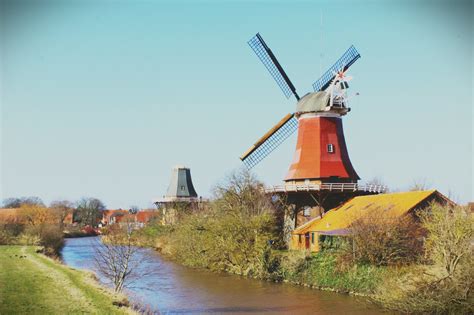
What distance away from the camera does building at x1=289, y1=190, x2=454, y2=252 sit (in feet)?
69.8

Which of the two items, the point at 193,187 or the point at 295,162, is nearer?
the point at 295,162

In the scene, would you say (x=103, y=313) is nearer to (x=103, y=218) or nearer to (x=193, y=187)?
(x=193, y=187)

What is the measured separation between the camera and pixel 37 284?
16.3 metres

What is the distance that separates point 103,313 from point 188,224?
18903 millimetres

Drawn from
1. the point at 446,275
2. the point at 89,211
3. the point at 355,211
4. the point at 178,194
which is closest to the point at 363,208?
the point at 355,211

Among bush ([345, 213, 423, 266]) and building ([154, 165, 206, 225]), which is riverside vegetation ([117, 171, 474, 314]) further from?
building ([154, 165, 206, 225])

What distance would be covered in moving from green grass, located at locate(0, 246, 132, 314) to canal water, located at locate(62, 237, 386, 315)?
2064mm

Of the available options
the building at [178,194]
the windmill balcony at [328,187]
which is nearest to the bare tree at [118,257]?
the windmill balcony at [328,187]

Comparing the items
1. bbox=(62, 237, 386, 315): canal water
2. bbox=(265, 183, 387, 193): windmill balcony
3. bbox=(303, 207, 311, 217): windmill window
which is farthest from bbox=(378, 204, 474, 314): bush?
bbox=(303, 207, 311, 217): windmill window

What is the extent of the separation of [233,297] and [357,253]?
5224 millimetres

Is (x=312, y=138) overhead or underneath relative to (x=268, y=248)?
overhead

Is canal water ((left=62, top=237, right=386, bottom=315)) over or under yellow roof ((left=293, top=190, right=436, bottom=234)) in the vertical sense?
under

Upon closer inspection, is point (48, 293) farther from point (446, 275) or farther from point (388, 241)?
point (388, 241)

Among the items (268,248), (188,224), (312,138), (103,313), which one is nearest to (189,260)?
(188,224)
